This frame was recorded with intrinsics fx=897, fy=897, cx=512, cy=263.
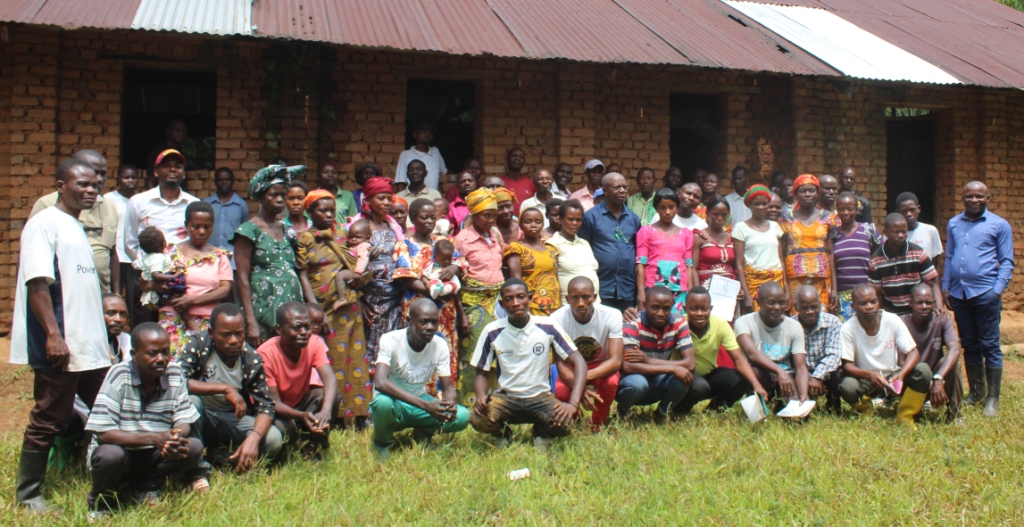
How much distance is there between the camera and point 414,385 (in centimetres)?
493

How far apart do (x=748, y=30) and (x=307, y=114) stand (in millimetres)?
4524

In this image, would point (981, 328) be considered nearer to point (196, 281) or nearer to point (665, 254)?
point (665, 254)

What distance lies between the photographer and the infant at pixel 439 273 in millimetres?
5582

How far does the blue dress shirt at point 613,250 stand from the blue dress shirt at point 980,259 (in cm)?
225

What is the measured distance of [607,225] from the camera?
253 inches

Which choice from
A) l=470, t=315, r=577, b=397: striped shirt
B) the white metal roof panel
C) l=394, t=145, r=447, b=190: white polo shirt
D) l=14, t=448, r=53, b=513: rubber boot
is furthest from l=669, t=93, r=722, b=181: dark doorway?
l=14, t=448, r=53, b=513: rubber boot

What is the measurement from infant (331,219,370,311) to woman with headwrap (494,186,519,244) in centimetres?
Answer: 91

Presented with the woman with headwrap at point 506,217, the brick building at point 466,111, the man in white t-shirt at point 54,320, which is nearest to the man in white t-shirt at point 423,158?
the brick building at point 466,111

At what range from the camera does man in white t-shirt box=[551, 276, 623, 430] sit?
5.21 meters

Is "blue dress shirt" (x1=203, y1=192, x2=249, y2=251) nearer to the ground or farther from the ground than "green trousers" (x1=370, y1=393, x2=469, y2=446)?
farther from the ground

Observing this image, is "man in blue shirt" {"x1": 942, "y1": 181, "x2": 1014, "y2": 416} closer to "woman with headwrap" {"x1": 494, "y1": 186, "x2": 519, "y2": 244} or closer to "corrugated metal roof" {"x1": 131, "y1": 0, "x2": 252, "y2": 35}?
"woman with headwrap" {"x1": 494, "y1": 186, "x2": 519, "y2": 244}

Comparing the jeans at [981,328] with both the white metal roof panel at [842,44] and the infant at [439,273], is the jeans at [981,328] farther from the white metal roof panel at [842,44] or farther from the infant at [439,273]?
the infant at [439,273]

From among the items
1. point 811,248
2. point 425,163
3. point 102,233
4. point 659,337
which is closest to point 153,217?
point 102,233

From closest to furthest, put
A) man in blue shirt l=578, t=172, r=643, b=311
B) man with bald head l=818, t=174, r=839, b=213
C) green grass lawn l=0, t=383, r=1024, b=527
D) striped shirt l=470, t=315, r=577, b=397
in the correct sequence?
green grass lawn l=0, t=383, r=1024, b=527 → striped shirt l=470, t=315, r=577, b=397 → man in blue shirt l=578, t=172, r=643, b=311 → man with bald head l=818, t=174, r=839, b=213
